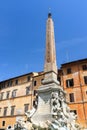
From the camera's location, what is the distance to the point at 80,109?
890 inches

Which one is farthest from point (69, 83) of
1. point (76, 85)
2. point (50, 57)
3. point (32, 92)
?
point (50, 57)

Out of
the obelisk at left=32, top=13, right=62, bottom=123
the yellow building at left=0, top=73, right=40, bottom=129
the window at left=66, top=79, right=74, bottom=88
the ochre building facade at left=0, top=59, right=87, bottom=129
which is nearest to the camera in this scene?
the obelisk at left=32, top=13, right=62, bottom=123

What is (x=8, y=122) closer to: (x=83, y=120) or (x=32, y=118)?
(x=83, y=120)

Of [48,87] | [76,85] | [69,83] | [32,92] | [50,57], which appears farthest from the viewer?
[32,92]

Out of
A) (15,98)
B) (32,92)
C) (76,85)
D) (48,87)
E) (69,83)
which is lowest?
(48,87)

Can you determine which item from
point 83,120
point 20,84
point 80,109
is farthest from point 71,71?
point 20,84

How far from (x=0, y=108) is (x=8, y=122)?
4.22 meters

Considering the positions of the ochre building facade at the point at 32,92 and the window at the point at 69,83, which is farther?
the window at the point at 69,83

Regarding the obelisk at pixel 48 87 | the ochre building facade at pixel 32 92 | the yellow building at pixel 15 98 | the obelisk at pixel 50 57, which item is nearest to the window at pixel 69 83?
the ochre building facade at pixel 32 92

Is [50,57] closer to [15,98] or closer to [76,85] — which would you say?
[76,85]

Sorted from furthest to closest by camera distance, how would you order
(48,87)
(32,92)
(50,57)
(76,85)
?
(32,92), (76,85), (50,57), (48,87)

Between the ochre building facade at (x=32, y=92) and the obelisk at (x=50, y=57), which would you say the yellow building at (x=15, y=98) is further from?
the obelisk at (x=50, y=57)

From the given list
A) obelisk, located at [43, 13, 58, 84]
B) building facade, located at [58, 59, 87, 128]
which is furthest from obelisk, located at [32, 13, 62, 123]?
building facade, located at [58, 59, 87, 128]

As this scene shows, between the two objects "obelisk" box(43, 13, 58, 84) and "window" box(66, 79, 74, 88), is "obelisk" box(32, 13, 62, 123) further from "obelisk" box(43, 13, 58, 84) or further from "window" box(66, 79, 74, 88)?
"window" box(66, 79, 74, 88)
